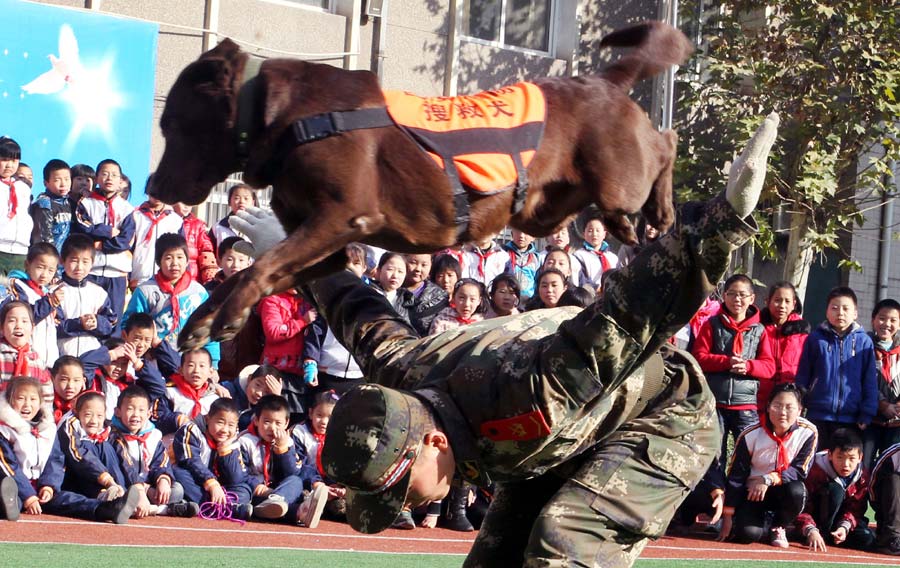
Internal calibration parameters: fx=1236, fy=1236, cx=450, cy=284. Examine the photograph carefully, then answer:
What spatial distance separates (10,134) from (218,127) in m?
6.15

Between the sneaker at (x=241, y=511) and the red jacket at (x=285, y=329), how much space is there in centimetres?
87

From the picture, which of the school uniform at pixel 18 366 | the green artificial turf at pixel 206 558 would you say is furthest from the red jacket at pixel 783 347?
the school uniform at pixel 18 366

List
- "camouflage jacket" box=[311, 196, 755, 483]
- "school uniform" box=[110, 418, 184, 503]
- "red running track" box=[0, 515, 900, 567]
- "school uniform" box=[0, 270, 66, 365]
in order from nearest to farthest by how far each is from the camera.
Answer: "camouflage jacket" box=[311, 196, 755, 483] → "red running track" box=[0, 515, 900, 567] → "school uniform" box=[110, 418, 184, 503] → "school uniform" box=[0, 270, 66, 365]

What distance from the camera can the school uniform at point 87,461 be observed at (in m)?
6.79

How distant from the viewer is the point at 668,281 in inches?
100

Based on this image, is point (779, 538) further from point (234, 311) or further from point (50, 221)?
point (234, 311)

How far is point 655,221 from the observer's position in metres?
4.00

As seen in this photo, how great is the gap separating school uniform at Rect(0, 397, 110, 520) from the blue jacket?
181 inches

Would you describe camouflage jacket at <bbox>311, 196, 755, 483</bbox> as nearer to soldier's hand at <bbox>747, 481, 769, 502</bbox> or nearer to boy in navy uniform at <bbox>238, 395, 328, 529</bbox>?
boy in navy uniform at <bbox>238, 395, 328, 529</bbox>

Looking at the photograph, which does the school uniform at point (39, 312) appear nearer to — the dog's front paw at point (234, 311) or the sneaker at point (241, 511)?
A: the sneaker at point (241, 511)

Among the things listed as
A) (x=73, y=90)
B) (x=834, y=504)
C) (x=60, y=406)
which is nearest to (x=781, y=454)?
(x=834, y=504)

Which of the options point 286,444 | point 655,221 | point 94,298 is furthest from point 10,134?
point 655,221

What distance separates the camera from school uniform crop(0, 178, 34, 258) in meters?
7.54

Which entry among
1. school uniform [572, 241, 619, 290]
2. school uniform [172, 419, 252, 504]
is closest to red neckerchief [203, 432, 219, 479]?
school uniform [172, 419, 252, 504]
